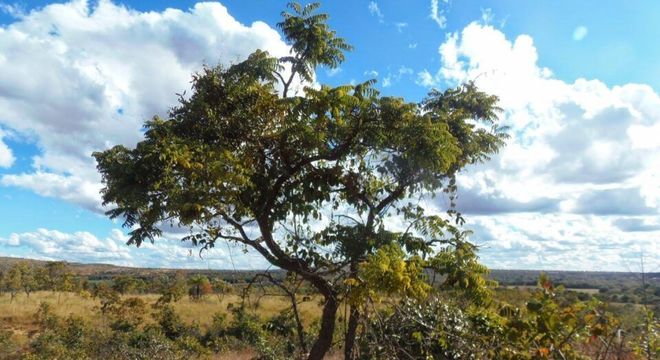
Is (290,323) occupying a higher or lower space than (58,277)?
lower

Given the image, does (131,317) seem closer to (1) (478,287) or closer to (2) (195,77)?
(2) (195,77)

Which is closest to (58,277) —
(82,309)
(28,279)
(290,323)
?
(28,279)

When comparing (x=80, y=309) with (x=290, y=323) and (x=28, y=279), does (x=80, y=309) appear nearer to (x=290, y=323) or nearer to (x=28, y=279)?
(x=28, y=279)

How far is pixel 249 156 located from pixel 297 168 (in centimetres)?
68

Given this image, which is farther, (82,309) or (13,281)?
(13,281)

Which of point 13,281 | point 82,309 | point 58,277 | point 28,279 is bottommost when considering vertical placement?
point 82,309

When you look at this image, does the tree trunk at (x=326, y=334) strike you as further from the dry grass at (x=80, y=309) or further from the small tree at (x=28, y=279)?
the small tree at (x=28, y=279)

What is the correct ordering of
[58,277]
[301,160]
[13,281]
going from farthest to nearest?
[58,277] < [13,281] < [301,160]

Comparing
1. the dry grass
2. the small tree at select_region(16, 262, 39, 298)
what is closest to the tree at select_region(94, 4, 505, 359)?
the dry grass

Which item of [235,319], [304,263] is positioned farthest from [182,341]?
[304,263]

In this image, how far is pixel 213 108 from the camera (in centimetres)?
736

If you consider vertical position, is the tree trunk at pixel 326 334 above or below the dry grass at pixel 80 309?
above

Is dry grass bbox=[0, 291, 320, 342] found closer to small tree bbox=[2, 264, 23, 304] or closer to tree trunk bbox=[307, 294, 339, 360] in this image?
small tree bbox=[2, 264, 23, 304]

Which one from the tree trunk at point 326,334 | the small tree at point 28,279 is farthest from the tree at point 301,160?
the small tree at point 28,279
